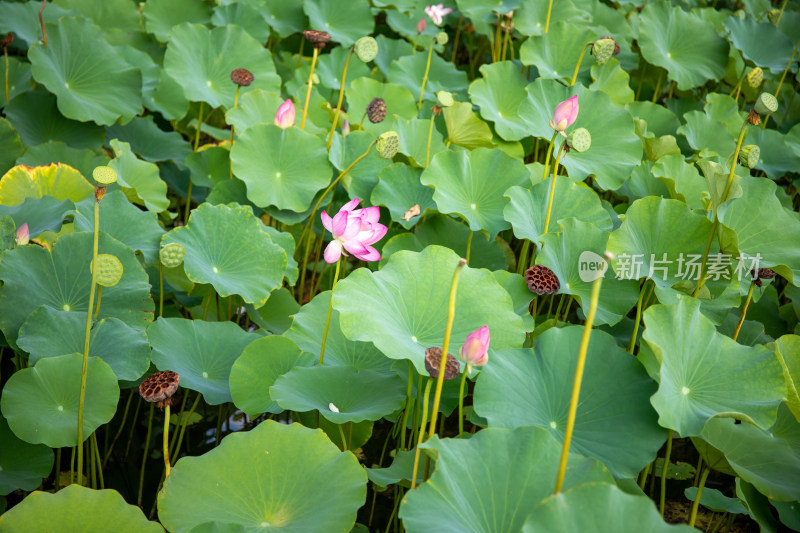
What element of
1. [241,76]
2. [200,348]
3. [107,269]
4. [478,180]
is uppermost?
[241,76]

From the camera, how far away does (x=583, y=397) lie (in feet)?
4.49

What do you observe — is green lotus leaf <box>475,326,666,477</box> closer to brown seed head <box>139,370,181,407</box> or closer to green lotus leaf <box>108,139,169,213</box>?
brown seed head <box>139,370,181,407</box>

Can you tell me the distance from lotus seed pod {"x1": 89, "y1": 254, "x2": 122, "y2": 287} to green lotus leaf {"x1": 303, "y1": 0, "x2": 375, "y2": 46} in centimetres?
199

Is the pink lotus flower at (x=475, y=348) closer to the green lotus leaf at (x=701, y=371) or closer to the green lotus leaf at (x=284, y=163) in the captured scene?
the green lotus leaf at (x=701, y=371)

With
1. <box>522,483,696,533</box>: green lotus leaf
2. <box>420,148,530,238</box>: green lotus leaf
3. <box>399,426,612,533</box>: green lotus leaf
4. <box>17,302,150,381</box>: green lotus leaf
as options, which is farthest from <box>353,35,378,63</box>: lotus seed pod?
<box>522,483,696,533</box>: green lotus leaf

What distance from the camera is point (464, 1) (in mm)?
3041

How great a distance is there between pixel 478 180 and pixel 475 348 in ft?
3.36

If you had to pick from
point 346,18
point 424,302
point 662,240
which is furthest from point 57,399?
point 346,18

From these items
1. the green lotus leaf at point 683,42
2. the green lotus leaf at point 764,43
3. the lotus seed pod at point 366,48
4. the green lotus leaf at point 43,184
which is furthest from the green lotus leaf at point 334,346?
the green lotus leaf at point 764,43

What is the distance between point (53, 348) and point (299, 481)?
27.7 inches

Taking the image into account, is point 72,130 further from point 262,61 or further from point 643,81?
point 643,81

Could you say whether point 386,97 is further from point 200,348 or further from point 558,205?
point 200,348

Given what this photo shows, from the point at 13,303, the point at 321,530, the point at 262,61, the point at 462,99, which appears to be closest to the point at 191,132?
the point at 262,61

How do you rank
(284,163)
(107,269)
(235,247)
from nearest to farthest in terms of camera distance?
(107,269) < (235,247) < (284,163)
